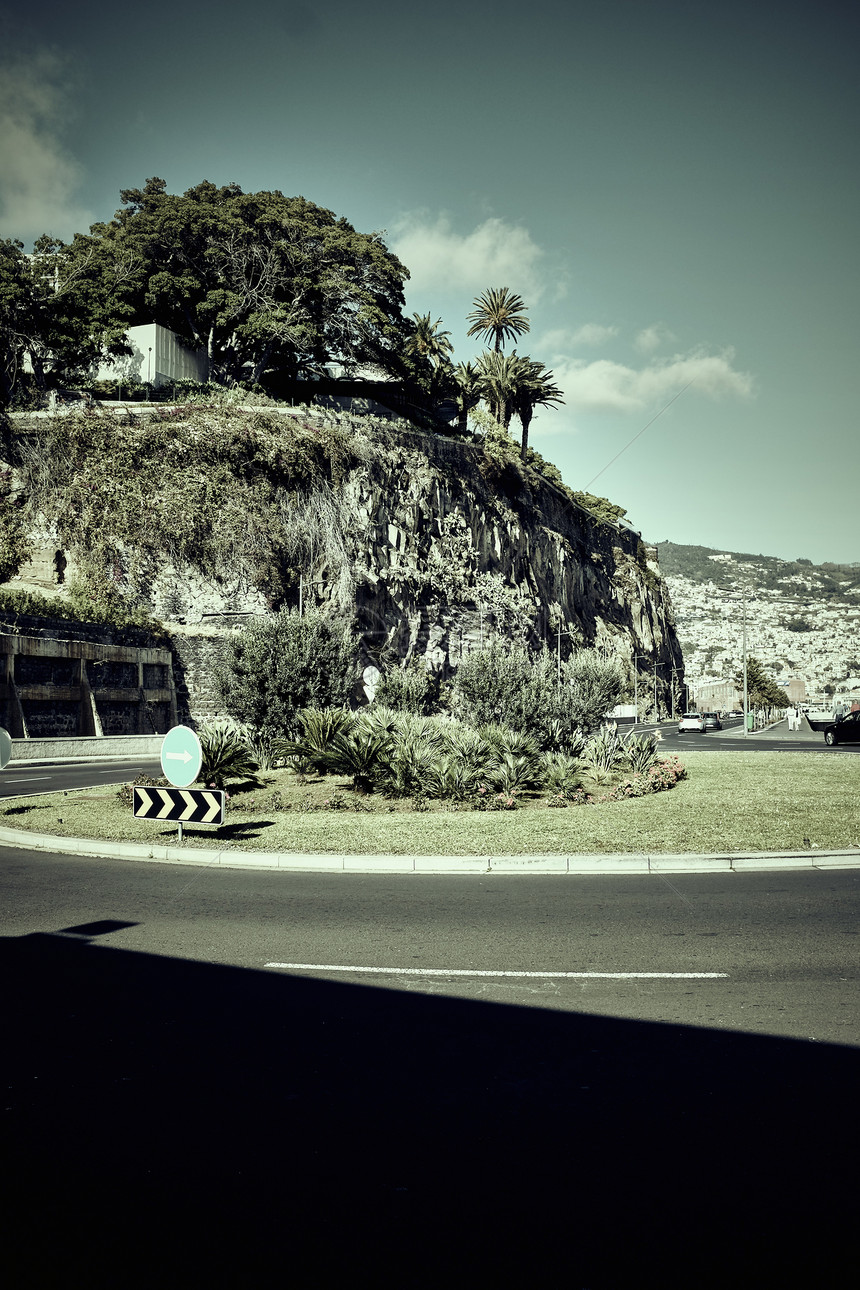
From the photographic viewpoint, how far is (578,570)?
72.2 metres

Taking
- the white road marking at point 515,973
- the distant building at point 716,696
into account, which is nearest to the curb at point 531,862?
the white road marking at point 515,973

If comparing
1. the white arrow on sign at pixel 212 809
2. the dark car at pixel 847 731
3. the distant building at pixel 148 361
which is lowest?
the dark car at pixel 847 731

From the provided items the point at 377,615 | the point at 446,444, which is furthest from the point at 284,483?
the point at 446,444

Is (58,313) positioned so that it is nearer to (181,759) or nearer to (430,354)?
(430,354)

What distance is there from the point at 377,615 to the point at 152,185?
2887 centimetres

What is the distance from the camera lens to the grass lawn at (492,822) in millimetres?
10711

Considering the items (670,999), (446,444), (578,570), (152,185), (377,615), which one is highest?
(152,185)

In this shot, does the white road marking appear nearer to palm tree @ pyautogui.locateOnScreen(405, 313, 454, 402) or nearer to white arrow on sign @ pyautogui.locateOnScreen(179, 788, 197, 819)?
white arrow on sign @ pyautogui.locateOnScreen(179, 788, 197, 819)

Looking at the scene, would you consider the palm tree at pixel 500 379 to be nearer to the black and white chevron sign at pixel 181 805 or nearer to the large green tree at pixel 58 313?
the large green tree at pixel 58 313

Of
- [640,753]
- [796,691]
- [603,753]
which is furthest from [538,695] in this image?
[796,691]

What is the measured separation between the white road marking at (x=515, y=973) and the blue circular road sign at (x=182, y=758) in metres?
5.54

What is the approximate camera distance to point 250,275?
4603 centimetres

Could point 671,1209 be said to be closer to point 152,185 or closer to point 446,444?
point 446,444

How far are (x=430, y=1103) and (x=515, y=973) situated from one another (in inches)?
83.3
